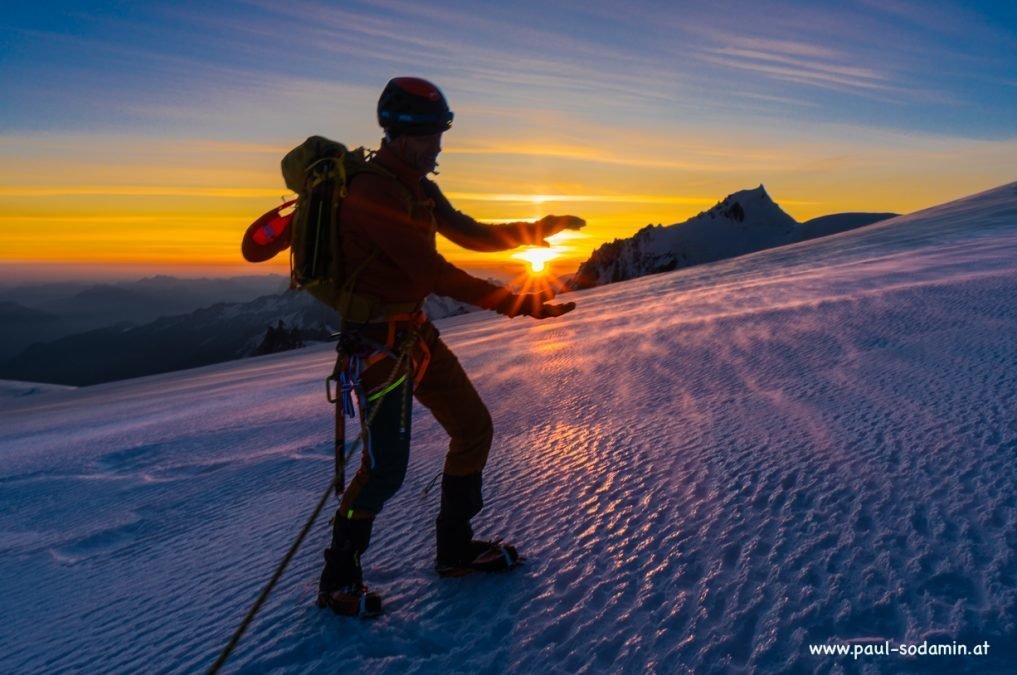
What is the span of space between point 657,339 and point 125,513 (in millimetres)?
4819

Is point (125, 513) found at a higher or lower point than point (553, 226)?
lower

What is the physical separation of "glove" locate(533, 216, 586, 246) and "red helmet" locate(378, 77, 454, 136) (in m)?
0.76

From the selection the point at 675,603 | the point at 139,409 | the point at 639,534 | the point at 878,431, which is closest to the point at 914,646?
the point at 675,603

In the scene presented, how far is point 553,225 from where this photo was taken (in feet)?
10.5

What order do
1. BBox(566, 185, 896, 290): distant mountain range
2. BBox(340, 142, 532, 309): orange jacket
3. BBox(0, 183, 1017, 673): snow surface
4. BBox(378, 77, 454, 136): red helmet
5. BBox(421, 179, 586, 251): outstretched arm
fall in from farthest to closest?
1. BBox(566, 185, 896, 290): distant mountain range
2. BBox(421, 179, 586, 251): outstretched arm
3. BBox(378, 77, 454, 136): red helmet
4. BBox(340, 142, 532, 309): orange jacket
5. BBox(0, 183, 1017, 673): snow surface

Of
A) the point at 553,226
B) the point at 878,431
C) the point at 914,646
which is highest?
the point at 553,226

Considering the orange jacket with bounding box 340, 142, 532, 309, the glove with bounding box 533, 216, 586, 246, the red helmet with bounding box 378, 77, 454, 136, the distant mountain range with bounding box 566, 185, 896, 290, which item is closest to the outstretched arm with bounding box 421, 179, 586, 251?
the glove with bounding box 533, 216, 586, 246

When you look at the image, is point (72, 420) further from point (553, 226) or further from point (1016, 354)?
point (1016, 354)

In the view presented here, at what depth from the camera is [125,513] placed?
→ 4230 millimetres

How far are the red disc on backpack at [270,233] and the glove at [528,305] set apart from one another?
933 mm

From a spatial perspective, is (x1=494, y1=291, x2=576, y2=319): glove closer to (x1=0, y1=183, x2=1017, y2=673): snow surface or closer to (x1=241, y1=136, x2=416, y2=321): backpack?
(x1=241, y1=136, x2=416, y2=321): backpack

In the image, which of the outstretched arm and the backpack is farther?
the outstretched arm

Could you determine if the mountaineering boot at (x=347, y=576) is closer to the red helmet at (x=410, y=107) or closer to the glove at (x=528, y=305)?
the glove at (x=528, y=305)

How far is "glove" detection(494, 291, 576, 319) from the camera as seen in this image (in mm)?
2619
